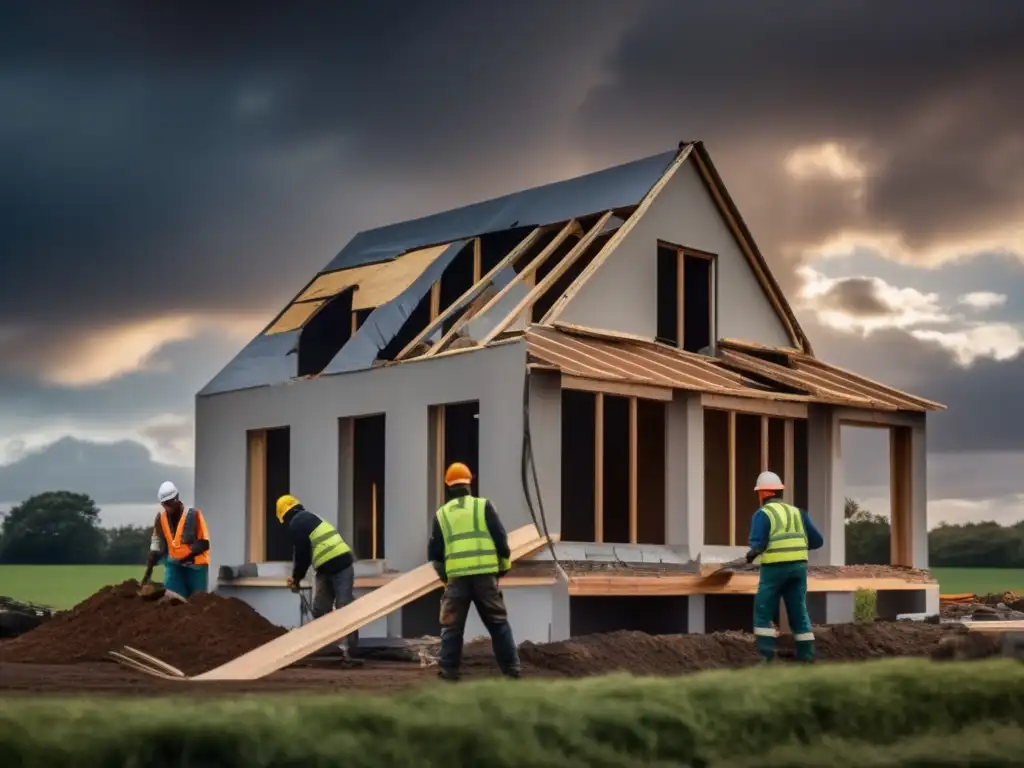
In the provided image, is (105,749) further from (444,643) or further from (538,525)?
(538,525)

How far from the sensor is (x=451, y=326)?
2180 centimetres

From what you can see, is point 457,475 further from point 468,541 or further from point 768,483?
point 768,483

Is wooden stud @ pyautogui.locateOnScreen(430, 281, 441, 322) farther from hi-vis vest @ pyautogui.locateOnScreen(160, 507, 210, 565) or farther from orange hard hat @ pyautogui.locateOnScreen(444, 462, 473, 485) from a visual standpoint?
orange hard hat @ pyautogui.locateOnScreen(444, 462, 473, 485)

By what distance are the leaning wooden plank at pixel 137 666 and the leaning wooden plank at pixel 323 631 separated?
2.18ft

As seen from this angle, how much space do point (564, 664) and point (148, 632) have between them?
5.17 meters

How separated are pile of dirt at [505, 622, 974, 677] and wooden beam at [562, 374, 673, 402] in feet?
11.1

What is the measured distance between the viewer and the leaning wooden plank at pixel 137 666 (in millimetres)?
15154

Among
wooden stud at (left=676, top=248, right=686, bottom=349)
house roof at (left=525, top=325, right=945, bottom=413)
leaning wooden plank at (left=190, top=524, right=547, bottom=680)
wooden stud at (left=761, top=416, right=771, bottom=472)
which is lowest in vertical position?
leaning wooden plank at (left=190, top=524, right=547, bottom=680)

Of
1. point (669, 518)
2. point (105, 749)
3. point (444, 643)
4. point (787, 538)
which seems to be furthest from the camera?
point (669, 518)

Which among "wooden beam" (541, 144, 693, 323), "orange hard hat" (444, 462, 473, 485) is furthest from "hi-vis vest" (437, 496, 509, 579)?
"wooden beam" (541, 144, 693, 323)

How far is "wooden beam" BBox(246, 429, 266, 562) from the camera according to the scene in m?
24.2

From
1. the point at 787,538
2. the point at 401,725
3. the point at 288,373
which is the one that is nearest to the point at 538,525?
the point at 787,538

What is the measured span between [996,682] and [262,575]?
13642 millimetres

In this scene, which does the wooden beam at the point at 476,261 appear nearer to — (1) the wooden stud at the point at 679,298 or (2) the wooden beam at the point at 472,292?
(2) the wooden beam at the point at 472,292
